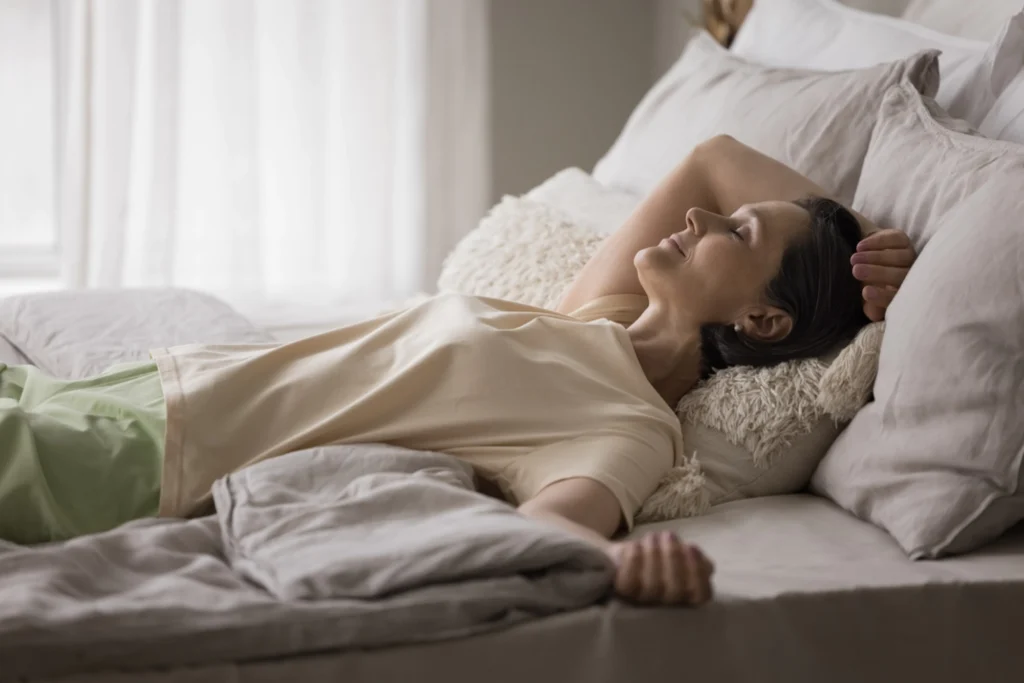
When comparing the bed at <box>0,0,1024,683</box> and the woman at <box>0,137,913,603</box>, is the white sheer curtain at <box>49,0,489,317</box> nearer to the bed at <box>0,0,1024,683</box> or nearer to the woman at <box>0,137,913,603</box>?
the woman at <box>0,137,913,603</box>

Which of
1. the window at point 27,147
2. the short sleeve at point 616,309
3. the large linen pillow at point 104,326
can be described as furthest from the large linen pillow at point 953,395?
the window at point 27,147

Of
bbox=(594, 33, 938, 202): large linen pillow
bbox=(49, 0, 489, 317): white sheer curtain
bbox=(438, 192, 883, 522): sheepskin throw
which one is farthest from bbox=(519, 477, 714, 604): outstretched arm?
bbox=(49, 0, 489, 317): white sheer curtain

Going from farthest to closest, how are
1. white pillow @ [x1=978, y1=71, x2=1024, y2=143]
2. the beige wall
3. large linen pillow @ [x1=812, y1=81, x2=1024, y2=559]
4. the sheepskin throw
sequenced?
the beige wall, white pillow @ [x1=978, y1=71, x2=1024, y2=143], the sheepskin throw, large linen pillow @ [x1=812, y1=81, x2=1024, y2=559]

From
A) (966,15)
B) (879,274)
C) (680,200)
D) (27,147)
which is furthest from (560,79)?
(879,274)

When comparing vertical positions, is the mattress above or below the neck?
below

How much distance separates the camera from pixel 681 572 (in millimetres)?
1008

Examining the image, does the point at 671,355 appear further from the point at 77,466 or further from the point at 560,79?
the point at 560,79

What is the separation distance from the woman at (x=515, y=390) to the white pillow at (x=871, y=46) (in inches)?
11.1

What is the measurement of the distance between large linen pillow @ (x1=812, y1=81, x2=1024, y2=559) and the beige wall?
8.11ft

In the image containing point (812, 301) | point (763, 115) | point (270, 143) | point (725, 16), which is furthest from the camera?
point (270, 143)

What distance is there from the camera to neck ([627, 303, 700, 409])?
1.49 metres

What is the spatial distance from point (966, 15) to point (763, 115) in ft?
1.46

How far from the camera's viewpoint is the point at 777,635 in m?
1.05

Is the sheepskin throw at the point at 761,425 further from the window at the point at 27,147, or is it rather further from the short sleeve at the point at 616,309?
the window at the point at 27,147
